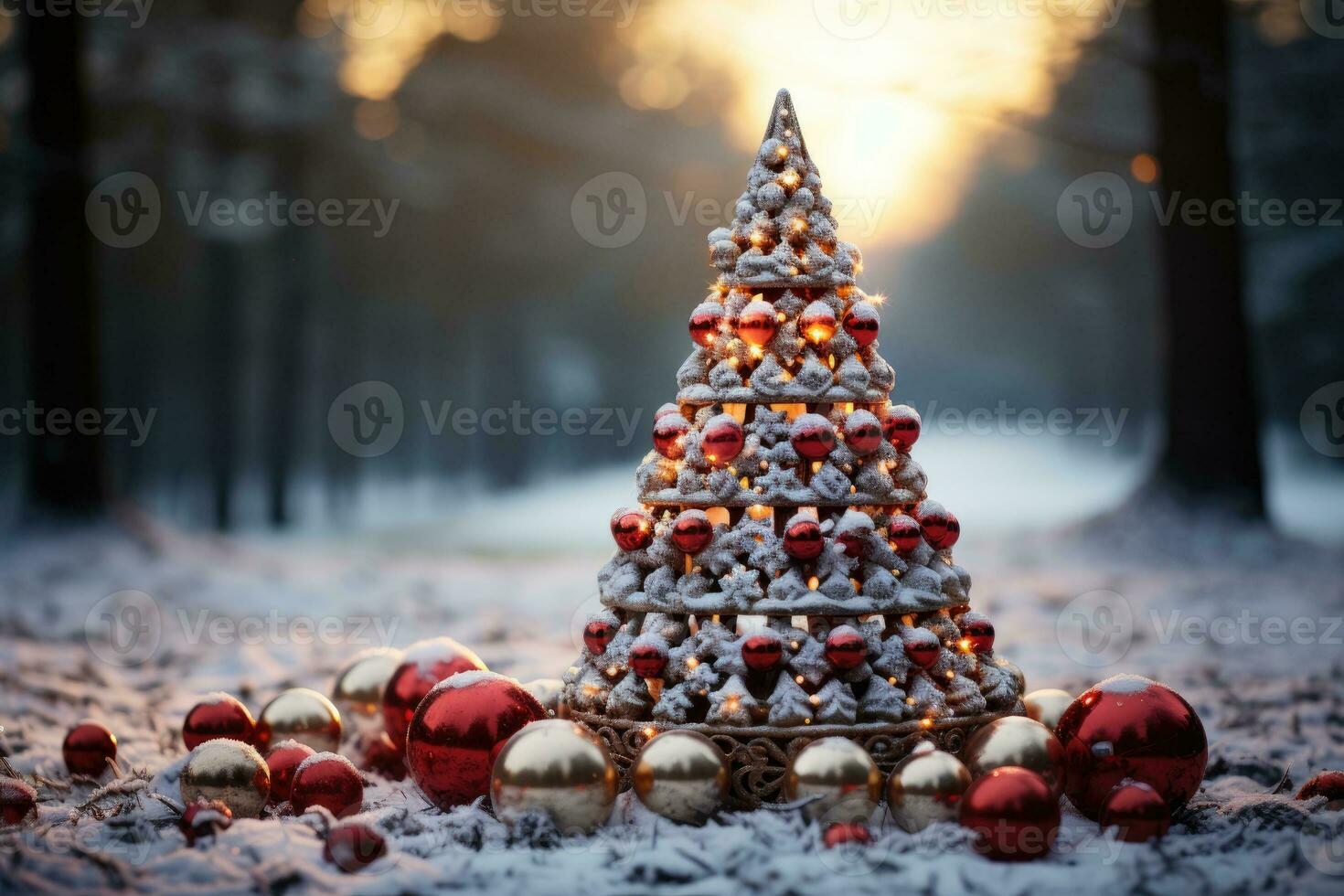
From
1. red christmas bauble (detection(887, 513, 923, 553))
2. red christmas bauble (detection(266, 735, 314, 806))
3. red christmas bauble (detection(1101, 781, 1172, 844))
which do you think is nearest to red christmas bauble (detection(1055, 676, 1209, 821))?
red christmas bauble (detection(1101, 781, 1172, 844))

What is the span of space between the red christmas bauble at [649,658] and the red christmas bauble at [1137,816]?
1.79 meters

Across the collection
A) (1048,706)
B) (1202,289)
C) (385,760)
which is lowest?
(385,760)

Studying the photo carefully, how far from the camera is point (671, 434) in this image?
5.56 m

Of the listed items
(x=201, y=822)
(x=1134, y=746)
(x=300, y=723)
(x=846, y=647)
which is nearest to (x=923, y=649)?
(x=846, y=647)

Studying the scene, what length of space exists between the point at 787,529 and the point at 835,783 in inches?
40.4

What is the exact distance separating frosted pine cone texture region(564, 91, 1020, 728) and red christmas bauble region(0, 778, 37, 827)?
2.24 metres

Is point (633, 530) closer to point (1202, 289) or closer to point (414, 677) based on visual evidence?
point (414, 677)

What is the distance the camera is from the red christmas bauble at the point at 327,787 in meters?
5.36

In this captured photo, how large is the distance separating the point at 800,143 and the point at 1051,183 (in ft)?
120

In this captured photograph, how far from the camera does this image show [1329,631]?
396 inches

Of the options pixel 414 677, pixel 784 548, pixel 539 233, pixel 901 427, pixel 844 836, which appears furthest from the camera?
pixel 539 233

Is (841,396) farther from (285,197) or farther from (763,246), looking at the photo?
(285,197)

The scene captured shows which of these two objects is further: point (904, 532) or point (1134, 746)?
point (904, 532)

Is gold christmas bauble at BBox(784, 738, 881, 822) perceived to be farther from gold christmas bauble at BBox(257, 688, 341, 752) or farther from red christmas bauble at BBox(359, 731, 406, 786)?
gold christmas bauble at BBox(257, 688, 341, 752)
